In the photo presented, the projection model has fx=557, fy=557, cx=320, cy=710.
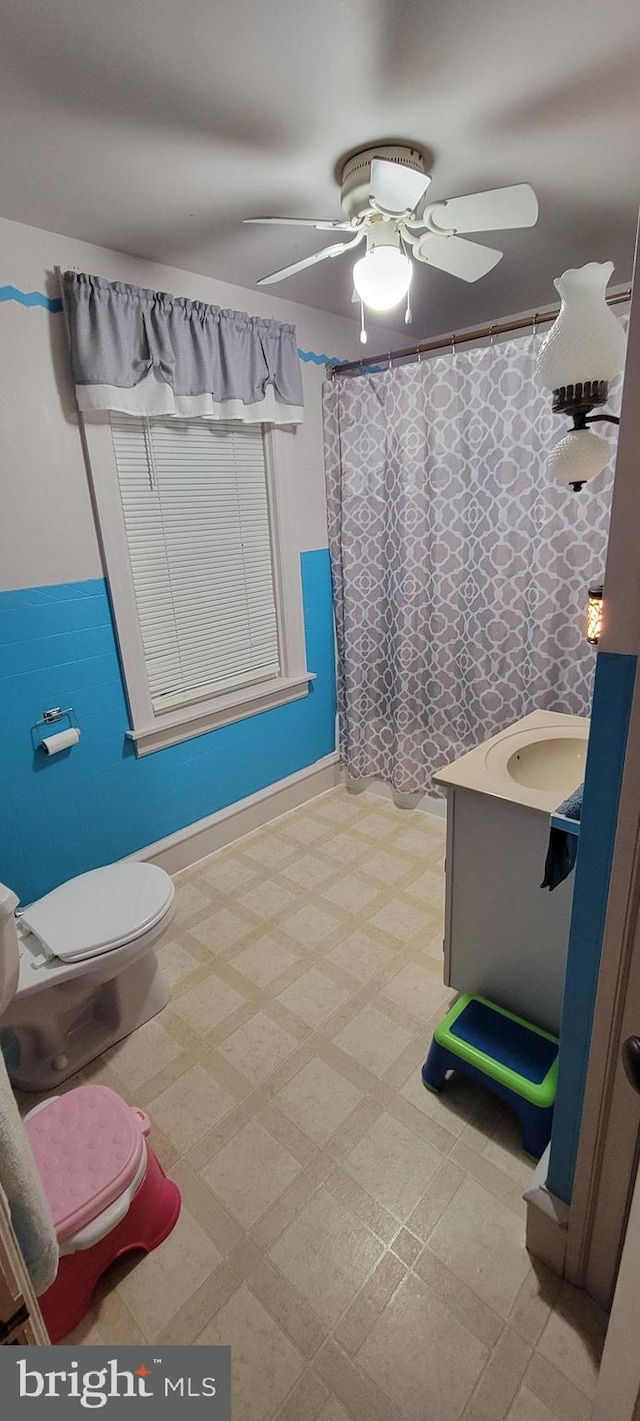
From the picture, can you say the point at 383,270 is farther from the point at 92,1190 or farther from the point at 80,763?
the point at 92,1190

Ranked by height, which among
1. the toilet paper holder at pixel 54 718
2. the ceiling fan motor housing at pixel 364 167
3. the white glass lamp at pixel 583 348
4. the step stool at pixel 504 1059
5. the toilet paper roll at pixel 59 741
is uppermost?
the ceiling fan motor housing at pixel 364 167

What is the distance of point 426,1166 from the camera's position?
1285mm

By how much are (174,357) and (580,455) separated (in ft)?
4.98

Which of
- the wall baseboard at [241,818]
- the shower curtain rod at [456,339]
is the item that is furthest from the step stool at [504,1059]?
the shower curtain rod at [456,339]

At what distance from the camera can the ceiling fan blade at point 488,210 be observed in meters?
1.23

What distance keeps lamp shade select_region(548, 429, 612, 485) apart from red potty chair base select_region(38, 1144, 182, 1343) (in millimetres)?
1628

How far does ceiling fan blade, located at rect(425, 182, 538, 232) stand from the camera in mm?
1231

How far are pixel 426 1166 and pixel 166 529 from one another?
6.92ft

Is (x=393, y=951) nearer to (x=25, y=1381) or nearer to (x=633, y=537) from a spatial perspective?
(x=25, y=1381)

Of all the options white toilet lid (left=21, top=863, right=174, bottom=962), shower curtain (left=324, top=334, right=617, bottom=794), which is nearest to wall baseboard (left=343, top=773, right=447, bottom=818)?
→ shower curtain (left=324, top=334, right=617, bottom=794)

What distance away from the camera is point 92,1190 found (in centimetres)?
103

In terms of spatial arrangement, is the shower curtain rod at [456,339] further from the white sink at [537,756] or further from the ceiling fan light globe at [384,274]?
the white sink at [537,756]

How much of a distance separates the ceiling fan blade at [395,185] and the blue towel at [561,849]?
4.32 ft

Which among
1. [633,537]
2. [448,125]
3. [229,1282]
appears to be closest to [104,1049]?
[229,1282]
